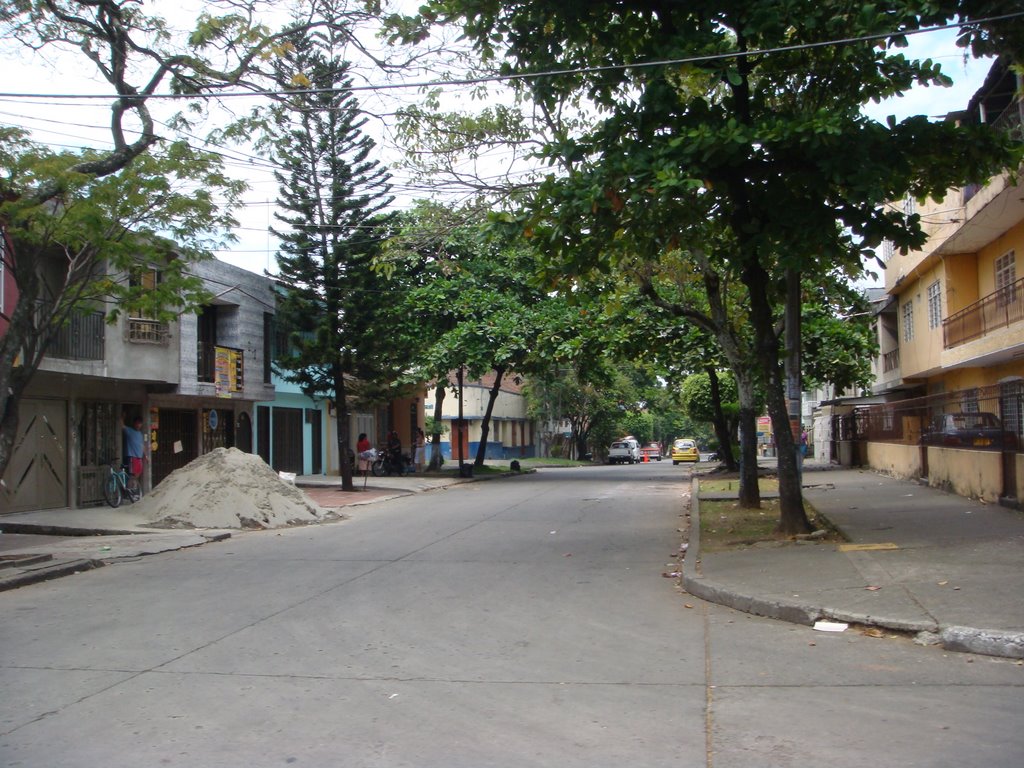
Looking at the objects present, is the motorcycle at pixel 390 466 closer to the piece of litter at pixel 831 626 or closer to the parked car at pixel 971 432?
the parked car at pixel 971 432

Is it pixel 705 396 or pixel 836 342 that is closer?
pixel 836 342

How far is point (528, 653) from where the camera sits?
7.38 metres

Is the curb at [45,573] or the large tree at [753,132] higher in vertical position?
the large tree at [753,132]

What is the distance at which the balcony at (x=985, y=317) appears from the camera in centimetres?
1809

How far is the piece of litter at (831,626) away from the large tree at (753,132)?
15.8 ft

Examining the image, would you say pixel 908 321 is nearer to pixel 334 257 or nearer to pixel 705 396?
pixel 705 396

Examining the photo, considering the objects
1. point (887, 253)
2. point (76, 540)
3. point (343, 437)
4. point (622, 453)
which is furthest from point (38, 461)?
point (622, 453)

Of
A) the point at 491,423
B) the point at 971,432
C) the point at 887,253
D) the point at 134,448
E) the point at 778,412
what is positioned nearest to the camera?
the point at 778,412

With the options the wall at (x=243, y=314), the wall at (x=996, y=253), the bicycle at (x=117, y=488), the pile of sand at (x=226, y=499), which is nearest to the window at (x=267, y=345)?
the wall at (x=243, y=314)

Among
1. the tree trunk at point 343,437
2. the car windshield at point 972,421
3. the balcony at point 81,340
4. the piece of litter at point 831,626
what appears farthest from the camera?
the tree trunk at point 343,437

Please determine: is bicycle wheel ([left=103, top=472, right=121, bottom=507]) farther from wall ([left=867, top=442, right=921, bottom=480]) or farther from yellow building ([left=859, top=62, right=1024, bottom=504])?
wall ([left=867, top=442, right=921, bottom=480])

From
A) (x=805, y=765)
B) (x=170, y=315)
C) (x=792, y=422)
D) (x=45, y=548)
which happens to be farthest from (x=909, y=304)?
(x=805, y=765)

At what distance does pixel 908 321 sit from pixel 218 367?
21.1 meters

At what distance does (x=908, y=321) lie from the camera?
29.8 m
